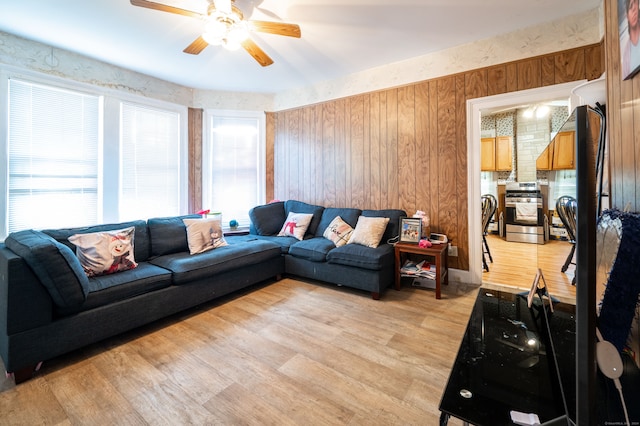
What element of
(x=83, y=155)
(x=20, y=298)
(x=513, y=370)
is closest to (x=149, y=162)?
(x=83, y=155)

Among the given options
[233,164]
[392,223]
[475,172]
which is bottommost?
[392,223]

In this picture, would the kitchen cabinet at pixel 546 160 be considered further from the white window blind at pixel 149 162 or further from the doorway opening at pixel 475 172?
the white window blind at pixel 149 162

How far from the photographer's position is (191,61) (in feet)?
11.3

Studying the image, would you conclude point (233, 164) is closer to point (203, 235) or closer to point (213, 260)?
point (203, 235)

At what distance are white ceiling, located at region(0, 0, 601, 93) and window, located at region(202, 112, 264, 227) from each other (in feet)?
3.16

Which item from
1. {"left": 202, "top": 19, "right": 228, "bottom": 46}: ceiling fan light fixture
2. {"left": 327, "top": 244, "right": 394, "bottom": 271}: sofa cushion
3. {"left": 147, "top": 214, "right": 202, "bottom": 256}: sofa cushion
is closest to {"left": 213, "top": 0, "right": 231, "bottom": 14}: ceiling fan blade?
{"left": 202, "top": 19, "right": 228, "bottom": 46}: ceiling fan light fixture

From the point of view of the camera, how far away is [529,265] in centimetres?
384

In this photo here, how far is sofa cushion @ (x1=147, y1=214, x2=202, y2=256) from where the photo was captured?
2.96m

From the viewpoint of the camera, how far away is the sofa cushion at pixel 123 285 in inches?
77.5

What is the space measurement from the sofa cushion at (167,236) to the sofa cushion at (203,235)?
87 mm

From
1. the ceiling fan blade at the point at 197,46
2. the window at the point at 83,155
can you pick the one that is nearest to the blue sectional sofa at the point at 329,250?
the window at the point at 83,155

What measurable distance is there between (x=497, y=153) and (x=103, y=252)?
24.0ft

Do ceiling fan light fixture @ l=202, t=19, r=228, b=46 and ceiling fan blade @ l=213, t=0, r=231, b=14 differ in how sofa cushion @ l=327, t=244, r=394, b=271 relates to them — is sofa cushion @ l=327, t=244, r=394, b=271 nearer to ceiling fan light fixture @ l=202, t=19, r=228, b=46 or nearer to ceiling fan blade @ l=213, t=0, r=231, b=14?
ceiling fan light fixture @ l=202, t=19, r=228, b=46

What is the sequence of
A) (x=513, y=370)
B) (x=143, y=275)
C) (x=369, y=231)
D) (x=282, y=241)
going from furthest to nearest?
1. (x=282, y=241)
2. (x=369, y=231)
3. (x=143, y=275)
4. (x=513, y=370)
